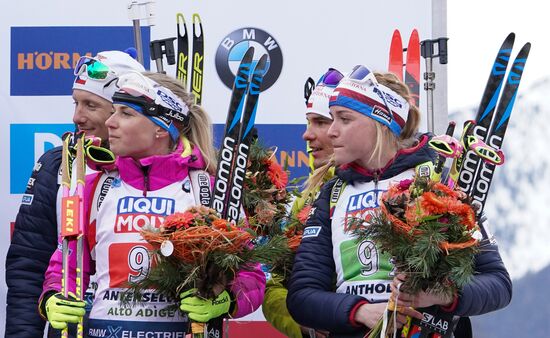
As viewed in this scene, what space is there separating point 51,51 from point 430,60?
185 cm

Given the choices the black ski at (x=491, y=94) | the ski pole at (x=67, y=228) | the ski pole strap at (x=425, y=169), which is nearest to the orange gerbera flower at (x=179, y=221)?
the ski pole at (x=67, y=228)

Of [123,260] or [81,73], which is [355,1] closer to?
[81,73]

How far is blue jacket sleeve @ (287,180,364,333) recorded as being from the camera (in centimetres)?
419

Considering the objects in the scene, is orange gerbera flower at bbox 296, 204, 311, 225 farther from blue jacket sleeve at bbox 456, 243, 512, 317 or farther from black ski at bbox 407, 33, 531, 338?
blue jacket sleeve at bbox 456, 243, 512, 317

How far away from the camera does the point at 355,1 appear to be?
6.03 meters

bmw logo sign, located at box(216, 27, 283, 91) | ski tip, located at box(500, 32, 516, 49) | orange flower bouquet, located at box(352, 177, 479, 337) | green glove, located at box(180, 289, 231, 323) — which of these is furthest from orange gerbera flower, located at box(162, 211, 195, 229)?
bmw logo sign, located at box(216, 27, 283, 91)

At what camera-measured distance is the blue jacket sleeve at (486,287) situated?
4.03 meters

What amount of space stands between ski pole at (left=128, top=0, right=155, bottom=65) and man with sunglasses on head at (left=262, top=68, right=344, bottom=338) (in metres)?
0.89

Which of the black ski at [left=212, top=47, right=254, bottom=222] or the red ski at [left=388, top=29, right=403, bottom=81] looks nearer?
the black ski at [left=212, top=47, right=254, bottom=222]

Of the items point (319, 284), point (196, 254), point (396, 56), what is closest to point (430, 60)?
point (396, 56)

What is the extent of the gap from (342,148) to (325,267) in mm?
432

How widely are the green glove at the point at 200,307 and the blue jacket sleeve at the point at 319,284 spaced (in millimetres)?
265

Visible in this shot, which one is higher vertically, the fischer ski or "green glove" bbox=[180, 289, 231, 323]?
the fischer ski

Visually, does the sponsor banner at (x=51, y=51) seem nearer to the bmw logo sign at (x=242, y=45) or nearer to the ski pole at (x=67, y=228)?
the bmw logo sign at (x=242, y=45)
